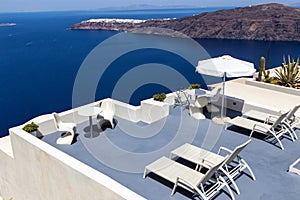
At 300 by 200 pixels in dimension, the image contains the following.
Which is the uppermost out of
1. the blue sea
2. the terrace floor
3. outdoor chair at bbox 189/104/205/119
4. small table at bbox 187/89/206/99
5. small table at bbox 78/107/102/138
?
small table at bbox 187/89/206/99

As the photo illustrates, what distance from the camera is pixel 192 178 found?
4.33 meters

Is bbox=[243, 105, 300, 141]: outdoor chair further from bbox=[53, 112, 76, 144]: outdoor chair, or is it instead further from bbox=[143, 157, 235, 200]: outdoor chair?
bbox=[53, 112, 76, 144]: outdoor chair

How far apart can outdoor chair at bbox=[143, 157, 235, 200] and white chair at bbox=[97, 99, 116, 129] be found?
245 cm

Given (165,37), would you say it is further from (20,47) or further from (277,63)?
(20,47)

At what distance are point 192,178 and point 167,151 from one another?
1613 mm

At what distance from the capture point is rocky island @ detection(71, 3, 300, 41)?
2564 inches

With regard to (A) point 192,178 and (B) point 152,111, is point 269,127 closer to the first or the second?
(A) point 192,178

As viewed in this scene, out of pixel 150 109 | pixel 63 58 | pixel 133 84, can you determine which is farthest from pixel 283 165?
pixel 63 58

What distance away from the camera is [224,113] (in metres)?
7.85

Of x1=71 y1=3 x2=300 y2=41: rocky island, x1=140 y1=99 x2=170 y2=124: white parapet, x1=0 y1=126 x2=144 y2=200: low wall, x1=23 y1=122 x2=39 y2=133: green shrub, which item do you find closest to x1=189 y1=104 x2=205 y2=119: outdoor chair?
x1=140 y1=99 x2=170 y2=124: white parapet

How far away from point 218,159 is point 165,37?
183 ft

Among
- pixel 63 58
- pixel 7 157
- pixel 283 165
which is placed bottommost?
pixel 63 58

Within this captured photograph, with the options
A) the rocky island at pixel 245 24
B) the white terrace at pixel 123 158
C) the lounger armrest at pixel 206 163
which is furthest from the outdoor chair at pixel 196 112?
the rocky island at pixel 245 24

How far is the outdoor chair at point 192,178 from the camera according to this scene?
4148mm
